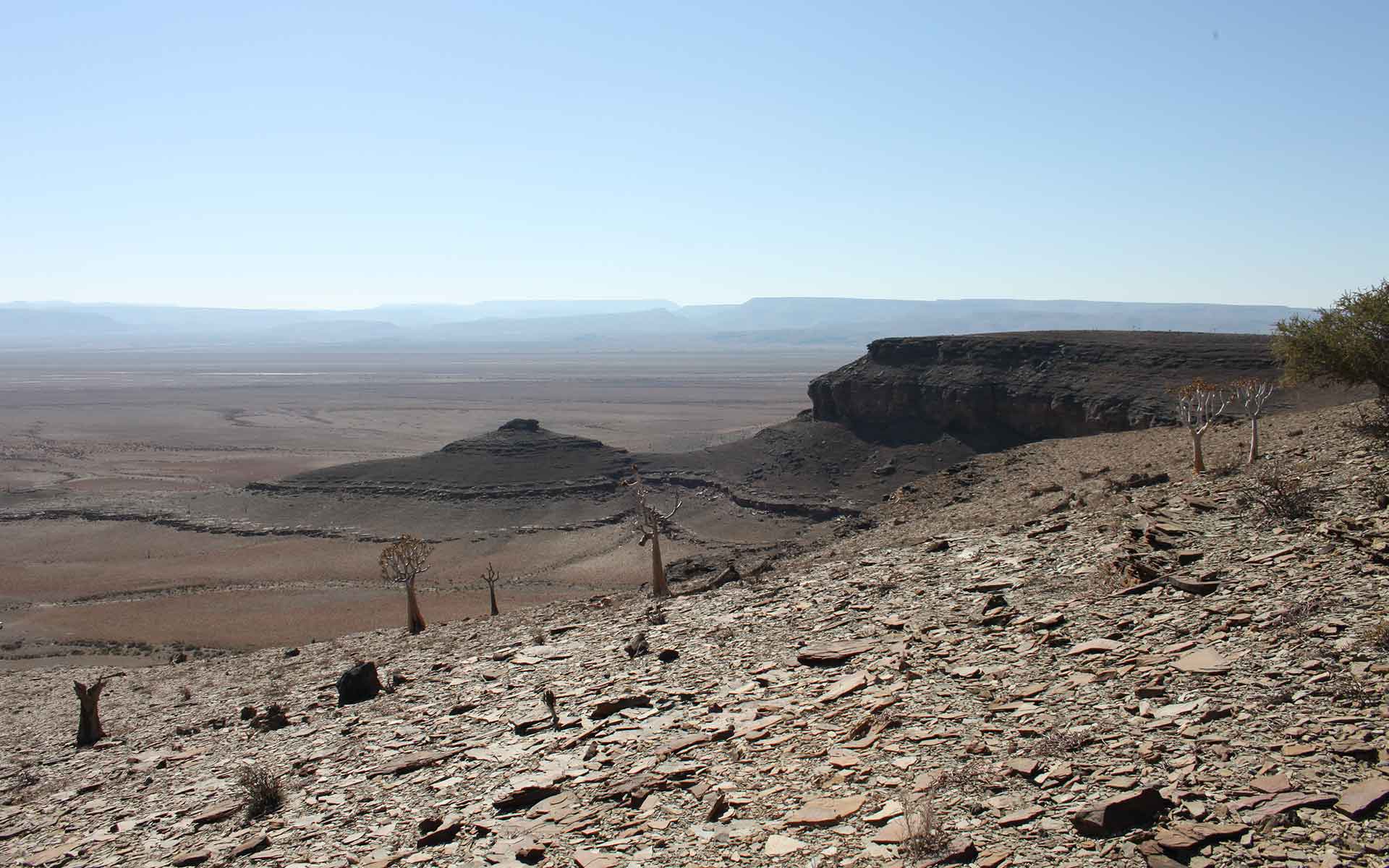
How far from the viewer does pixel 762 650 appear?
43.2ft

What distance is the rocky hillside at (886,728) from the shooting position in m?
7.04

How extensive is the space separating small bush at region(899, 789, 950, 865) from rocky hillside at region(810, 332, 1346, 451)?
33.1 metres

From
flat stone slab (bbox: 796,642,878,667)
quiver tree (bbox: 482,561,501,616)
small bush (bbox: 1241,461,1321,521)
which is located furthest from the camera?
quiver tree (bbox: 482,561,501,616)

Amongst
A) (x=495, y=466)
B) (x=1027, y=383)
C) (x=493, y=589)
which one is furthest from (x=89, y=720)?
(x=1027, y=383)

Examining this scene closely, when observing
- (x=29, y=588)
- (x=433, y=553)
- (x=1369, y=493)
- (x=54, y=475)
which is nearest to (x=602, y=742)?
(x=1369, y=493)

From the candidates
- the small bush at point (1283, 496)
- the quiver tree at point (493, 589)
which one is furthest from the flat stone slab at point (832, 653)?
the quiver tree at point (493, 589)

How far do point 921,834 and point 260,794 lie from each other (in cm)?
764

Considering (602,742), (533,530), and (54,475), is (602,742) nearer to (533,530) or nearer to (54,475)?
(533,530)

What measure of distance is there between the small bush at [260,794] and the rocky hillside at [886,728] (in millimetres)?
241

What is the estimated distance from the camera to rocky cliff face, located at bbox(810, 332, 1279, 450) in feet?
133

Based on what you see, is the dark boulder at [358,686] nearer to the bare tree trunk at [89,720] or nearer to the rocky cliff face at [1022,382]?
the bare tree trunk at [89,720]

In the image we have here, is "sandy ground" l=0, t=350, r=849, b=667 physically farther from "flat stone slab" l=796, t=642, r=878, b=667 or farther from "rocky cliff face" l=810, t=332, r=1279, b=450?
"flat stone slab" l=796, t=642, r=878, b=667

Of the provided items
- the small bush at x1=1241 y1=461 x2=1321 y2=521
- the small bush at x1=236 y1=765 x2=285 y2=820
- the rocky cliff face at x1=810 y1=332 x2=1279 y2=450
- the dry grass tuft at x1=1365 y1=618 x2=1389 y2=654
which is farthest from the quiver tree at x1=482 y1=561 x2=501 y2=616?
the rocky cliff face at x1=810 y1=332 x2=1279 y2=450

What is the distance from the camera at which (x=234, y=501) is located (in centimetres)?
5500
